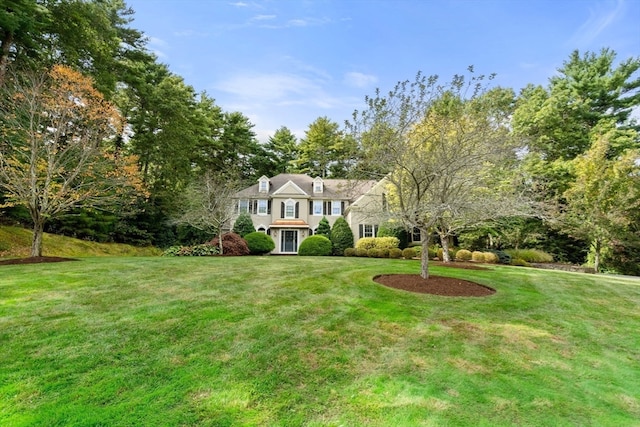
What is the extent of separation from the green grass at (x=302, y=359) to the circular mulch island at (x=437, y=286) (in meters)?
0.70

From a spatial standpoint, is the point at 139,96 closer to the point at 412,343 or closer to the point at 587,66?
the point at 412,343

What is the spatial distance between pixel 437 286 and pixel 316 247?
13777 millimetres

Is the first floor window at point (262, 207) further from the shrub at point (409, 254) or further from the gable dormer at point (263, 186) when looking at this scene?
the shrub at point (409, 254)

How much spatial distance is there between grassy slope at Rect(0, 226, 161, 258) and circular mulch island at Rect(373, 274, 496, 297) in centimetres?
1672

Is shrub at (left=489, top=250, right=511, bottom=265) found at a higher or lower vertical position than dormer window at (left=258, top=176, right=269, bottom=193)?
lower

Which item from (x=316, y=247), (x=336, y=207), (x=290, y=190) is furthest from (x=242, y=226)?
(x=336, y=207)

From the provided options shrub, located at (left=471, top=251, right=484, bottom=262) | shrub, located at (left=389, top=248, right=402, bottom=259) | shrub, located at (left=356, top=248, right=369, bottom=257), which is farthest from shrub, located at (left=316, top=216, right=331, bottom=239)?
shrub, located at (left=471, top=251, right=484, bottom=262)

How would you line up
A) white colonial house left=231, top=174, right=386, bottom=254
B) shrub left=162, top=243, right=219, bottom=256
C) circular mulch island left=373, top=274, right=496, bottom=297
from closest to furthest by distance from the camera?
circular mulch island left=373, top=274, right=496, bottom=297
shrub left=162, top=243, right=219, bottom=256
white colonial house left=231, top=174, right=386, bottom=254

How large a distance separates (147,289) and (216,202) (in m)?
13.4

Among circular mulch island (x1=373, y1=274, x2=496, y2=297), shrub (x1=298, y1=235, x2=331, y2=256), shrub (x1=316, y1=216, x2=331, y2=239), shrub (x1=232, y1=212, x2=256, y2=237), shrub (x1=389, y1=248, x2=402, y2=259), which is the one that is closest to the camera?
circular mulch island (x1=373, y1=274, x2=496, y2=297)

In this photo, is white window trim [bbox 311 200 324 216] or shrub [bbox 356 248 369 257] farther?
white window trim [bbox 311 200 324 216]

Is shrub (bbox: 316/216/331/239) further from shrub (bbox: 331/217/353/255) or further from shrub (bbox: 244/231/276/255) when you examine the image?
shrub (bbox: 244/231/276/255)

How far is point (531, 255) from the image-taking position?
22281mm

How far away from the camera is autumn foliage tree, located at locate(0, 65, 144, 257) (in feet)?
37.9
